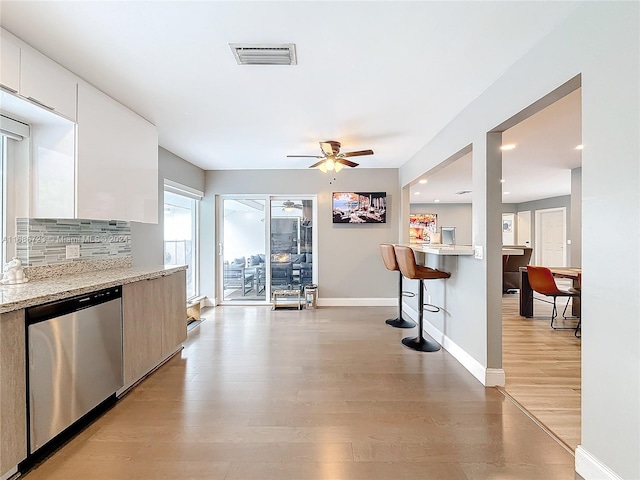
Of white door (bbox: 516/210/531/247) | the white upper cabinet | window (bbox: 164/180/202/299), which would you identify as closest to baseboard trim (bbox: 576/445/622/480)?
the white upper cabinet

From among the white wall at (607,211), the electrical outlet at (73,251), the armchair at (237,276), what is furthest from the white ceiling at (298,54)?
the armchair at (237,276)

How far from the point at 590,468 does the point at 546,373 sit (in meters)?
1.43

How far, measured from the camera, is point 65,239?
2.51 metres

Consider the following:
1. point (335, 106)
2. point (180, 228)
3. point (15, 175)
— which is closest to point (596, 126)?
point (335, 106)

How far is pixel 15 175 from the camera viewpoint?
7.06 ft

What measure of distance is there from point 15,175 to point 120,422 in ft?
6.27

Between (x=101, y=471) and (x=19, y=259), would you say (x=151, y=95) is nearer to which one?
(x=19, y=259)

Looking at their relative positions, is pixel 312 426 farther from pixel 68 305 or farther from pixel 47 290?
pixel 47 290

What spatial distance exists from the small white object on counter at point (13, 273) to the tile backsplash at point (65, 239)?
0.50 feet

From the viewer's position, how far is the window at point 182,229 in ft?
14.2

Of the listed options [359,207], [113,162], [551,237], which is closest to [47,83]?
[113,162]

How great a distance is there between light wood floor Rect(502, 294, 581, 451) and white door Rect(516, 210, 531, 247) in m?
6.16

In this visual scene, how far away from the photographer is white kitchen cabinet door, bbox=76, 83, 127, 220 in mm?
2244

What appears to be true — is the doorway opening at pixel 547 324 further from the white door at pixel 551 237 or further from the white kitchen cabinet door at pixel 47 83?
the white kitchen cabinet door at pixel 47 83
